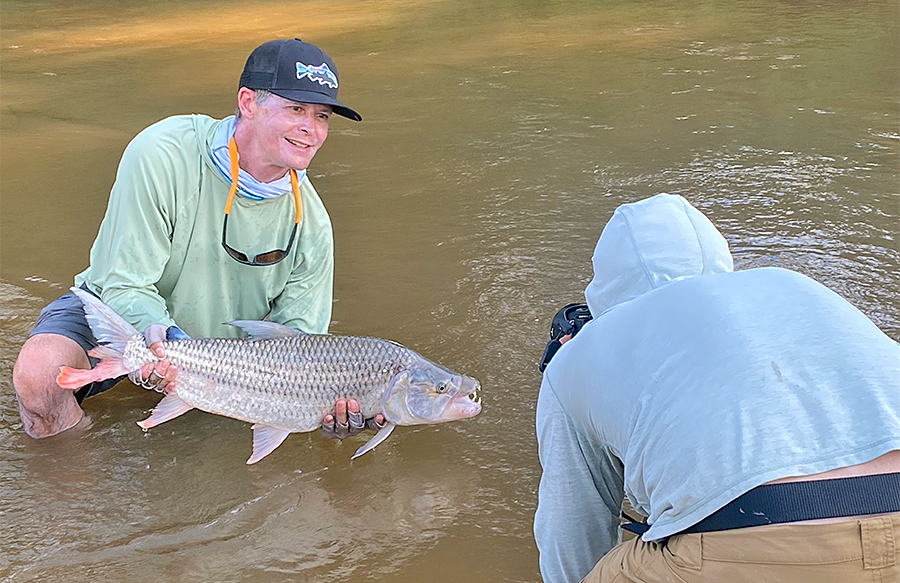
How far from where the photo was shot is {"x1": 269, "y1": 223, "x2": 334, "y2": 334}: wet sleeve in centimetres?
425

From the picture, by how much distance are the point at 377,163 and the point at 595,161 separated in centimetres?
163

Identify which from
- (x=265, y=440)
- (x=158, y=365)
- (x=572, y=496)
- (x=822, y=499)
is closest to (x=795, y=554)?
(x=822, y=499)

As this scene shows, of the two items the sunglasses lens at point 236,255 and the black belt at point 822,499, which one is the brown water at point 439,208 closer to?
the sunglasses lens at point 236,255

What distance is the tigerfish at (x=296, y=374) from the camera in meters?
3.62

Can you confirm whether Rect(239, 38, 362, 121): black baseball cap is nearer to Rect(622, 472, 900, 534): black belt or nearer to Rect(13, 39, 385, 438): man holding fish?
Rect(13, 39, 385, 438): man holding fish

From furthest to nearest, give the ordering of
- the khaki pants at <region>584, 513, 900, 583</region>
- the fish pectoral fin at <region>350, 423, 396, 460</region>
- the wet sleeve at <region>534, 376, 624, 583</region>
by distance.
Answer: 1. the fish pectoral fin at <region>350, 423, 396, 460</region>
2. the wet sleeve at <region>534, 376, 624, 583</region>
3. the khaki pants at <region>584, 513, 900, 583</region>

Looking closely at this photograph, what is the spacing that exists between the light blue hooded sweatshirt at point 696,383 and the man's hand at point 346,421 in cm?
131

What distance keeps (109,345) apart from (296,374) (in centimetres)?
69

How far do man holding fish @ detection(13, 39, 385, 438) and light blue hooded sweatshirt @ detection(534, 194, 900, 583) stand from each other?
1438mm

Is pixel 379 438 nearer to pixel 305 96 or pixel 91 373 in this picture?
pixel 91 373

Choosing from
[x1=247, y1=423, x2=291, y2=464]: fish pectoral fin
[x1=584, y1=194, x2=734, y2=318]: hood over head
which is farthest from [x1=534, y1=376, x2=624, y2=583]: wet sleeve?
[x1=247, y1=423, x2=291, y2=464]: fish pectoral fin

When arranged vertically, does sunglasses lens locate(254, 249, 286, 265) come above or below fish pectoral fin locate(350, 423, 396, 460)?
above

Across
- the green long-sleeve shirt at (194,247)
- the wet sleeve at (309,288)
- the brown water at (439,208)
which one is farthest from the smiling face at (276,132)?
the brown water at (439,208)

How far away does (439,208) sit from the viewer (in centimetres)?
658
